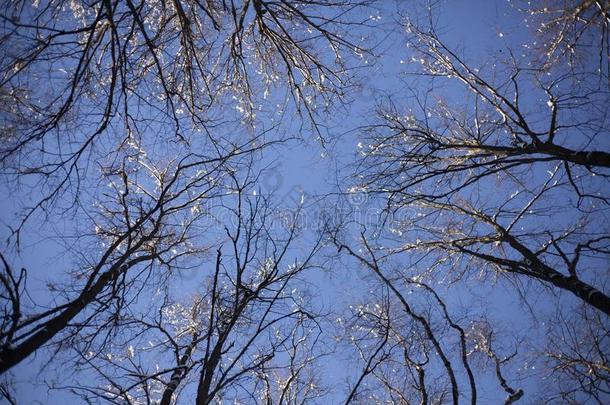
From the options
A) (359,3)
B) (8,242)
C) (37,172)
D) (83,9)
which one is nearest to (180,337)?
(8,242)

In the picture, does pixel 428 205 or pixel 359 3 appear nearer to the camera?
pixel 359 3

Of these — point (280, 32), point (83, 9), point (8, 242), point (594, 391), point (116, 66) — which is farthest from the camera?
point (594, 391)

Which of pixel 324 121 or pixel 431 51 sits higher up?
pixel 431 51

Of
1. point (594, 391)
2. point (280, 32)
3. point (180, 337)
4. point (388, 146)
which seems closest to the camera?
point (280, 32)

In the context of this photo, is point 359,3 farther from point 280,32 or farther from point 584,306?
point 584,306

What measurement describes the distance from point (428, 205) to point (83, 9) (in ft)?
17.8

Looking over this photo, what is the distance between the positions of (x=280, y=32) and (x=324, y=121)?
1.29 m

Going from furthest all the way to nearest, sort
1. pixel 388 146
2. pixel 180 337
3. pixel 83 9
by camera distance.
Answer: pixel 180 337, pixel 388 146, pixel 83 9

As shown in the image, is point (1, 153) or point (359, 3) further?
point (359, 3)

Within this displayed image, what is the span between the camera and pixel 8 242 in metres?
3.39

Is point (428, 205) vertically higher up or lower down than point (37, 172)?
higher up

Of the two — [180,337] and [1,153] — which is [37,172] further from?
[180,337]

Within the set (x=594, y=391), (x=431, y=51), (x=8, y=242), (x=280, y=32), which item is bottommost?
(x=594, y=391)

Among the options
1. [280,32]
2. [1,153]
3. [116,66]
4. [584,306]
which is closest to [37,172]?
[1,153]
